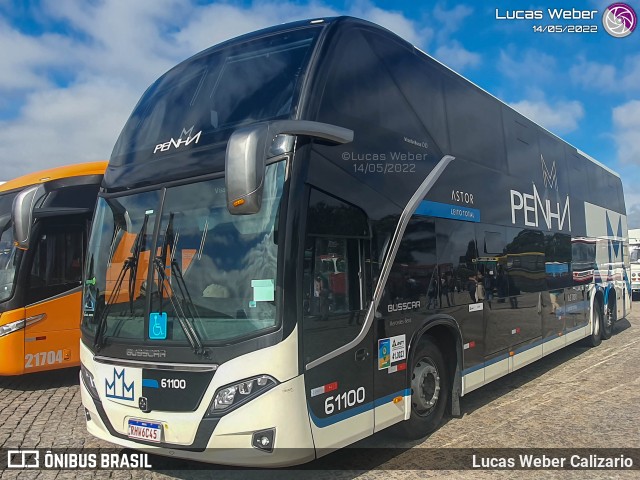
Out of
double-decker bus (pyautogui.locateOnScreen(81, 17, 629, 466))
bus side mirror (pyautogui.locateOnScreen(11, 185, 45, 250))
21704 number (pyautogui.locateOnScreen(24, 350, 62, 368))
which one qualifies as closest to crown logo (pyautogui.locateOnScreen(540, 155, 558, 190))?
double-decker bus (pyautogui.locateOnScreen(81, 17, 629, 466))

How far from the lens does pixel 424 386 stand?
18.9 ft

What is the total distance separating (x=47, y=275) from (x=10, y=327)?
0.88 metres

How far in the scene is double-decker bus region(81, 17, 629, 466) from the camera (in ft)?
13.1

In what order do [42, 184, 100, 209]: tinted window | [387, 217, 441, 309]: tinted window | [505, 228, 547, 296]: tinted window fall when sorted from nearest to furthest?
[387, 217, 441, 309]: tinted window
[505, 228, 547, 296]: tinted window
[42, 184, 100, 209]: tinted window

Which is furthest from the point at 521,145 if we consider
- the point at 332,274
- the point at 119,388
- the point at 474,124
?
the point at 119,388

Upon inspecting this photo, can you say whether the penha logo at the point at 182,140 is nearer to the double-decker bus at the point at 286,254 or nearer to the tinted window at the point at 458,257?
the double-decker bus at the point at 286,254

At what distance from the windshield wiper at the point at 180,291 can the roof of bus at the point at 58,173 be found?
514 centimetres

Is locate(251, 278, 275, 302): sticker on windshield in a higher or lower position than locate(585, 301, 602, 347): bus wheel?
higher

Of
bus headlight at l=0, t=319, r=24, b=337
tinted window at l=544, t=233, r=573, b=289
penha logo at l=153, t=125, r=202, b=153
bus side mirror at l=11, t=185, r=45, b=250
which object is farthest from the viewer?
tinted window at l=544, t=233, r=573, b=289

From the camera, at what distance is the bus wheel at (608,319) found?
475 inches

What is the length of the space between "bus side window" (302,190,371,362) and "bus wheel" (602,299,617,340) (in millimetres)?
9393

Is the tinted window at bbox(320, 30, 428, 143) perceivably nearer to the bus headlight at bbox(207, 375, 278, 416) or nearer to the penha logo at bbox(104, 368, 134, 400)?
the bus headlight at bbox(207, 375, 278, 416)

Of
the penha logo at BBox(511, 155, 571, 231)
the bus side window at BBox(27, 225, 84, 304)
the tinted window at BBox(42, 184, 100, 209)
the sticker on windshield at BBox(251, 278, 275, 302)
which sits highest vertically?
the tinted window at BBox(42, 184, 100, 209)

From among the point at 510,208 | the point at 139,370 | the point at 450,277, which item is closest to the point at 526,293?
the point at 510,208
